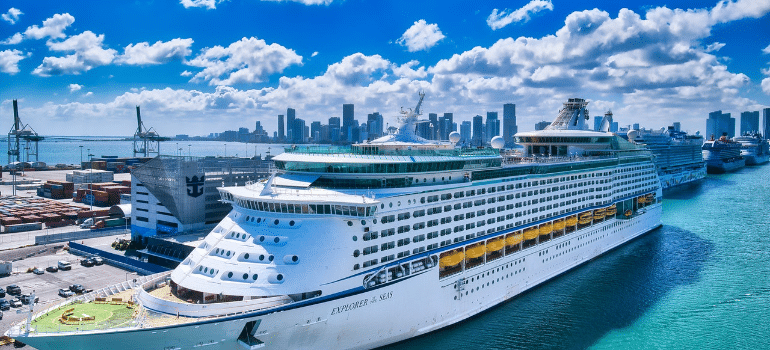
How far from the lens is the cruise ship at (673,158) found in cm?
9204

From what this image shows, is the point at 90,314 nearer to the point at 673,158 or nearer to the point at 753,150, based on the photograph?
the point at 673,158

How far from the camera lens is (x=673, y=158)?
96.9 m

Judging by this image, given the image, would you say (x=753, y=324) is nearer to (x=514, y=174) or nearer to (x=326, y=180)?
(x=514, y=174)

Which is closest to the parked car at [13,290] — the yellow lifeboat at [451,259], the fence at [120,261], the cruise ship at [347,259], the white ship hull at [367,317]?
the fence at [120,261]

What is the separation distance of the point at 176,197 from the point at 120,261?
6.67 meters

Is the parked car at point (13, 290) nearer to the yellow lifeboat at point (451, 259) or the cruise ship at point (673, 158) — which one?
the yellow lifeboat at point (451, 259)

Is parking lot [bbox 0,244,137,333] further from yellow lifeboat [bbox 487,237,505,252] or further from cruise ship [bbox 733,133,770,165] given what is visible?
cruise ship [bbox 733,133,770,165]

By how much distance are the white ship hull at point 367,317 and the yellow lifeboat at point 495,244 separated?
29.9 inches

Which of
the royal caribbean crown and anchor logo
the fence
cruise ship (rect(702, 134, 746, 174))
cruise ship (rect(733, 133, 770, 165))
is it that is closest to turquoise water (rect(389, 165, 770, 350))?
the fence

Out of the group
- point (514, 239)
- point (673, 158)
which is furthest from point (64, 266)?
point (673, 158)

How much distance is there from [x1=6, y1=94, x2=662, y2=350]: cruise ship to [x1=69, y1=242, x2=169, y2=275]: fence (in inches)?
545

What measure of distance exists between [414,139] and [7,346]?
22.7 m

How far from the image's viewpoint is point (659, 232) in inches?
1943

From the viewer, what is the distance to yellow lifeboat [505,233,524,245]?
92.4 feet
